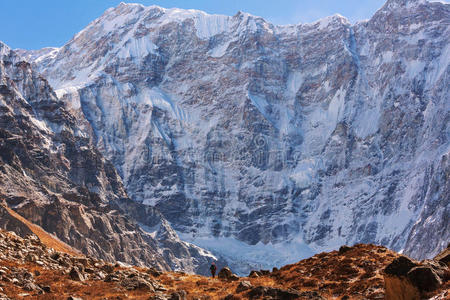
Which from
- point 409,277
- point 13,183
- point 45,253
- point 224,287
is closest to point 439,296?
point 409,277

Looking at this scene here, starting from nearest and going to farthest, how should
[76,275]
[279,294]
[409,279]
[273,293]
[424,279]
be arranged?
[424,279] < [409,279] < [279,294] < [273,293] < [76,275]

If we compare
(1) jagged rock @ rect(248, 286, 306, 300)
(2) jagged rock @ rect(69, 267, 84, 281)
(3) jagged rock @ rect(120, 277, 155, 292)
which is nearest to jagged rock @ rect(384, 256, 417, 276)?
(1) jagged rock @ rect(248, 286, 306, 300)

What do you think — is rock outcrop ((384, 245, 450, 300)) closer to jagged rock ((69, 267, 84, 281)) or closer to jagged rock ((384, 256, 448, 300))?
jagged rock ((384, 256, 448, 300))

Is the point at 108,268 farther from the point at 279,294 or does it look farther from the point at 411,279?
the point at 411,279

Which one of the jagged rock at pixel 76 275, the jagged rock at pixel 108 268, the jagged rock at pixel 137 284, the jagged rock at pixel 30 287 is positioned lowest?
the jagged rock at pixel 30 287

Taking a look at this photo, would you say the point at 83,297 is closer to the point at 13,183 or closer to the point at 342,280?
the point at 342,280

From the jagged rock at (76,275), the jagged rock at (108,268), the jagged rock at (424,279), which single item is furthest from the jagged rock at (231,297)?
the jagged rock at (108,268)

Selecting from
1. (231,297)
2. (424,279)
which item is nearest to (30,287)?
(231,297)

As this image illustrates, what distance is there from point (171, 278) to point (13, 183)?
144 metres

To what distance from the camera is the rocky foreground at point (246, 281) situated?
84.5 ft

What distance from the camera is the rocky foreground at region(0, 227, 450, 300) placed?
25.8 meters

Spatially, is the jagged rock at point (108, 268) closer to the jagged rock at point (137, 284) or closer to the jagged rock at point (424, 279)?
the jagged rock at point (137, 284)

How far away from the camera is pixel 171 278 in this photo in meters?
43.3

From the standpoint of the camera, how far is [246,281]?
118ft
